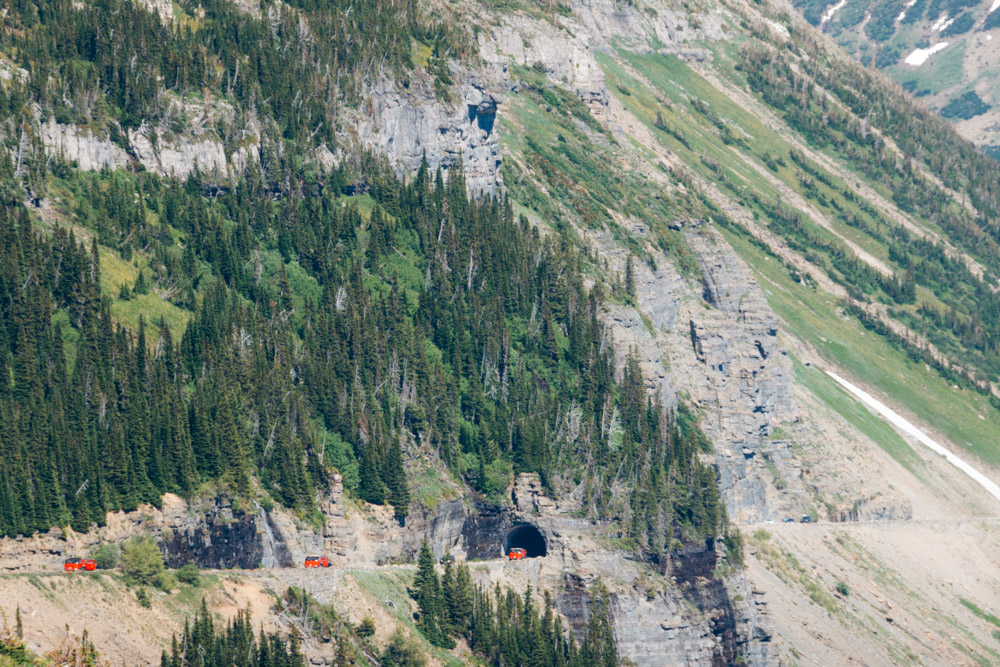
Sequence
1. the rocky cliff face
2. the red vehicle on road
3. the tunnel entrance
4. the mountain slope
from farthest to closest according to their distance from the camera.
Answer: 1. the rocky cliff face
2. the tunnel entrance
3. the mountain slope
4. the red vehicle on road

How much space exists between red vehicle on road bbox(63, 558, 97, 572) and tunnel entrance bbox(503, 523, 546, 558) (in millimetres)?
47780

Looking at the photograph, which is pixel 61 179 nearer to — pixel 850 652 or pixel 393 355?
pixel 393 355

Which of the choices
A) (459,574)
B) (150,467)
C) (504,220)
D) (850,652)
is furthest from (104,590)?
(850,652)

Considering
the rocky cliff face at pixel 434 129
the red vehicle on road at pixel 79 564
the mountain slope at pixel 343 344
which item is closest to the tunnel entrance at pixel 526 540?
the mountain slope at pixel 343 344

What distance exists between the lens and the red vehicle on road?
410 ft

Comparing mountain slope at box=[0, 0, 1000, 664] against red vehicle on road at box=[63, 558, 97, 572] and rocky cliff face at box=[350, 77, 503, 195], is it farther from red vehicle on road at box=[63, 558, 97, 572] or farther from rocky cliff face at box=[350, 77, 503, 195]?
red vehicle on road at box=[63, 558, 97, 572]

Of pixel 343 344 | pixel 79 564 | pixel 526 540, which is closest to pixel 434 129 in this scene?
pixel 343 344

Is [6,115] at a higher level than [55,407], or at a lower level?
higher

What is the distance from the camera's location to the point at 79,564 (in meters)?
126

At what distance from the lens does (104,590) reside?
401 feet

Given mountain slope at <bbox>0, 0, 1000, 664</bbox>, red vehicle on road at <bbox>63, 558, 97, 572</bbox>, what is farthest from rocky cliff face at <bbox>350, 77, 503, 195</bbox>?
red vehicle on road at <bbox>63, 558, 97, 572</bbox>

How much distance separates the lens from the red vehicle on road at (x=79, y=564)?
410 ft

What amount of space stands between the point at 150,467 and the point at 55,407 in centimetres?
884

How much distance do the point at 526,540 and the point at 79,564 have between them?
2135 inches
